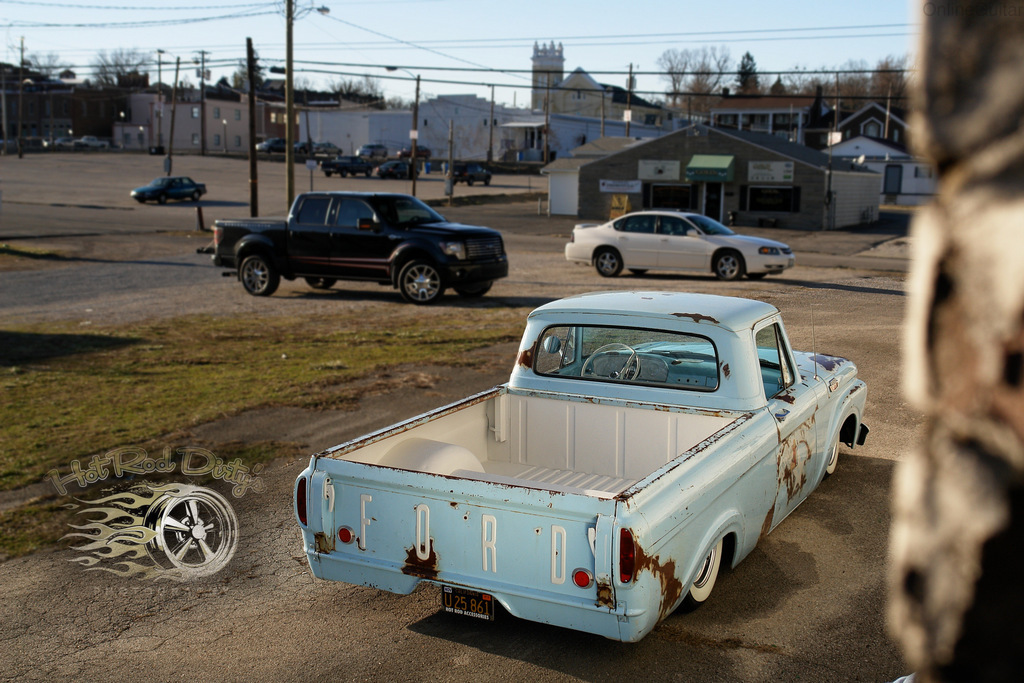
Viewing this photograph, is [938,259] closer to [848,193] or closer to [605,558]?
[605,558]

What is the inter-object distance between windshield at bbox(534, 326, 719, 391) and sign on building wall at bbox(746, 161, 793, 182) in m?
38.9

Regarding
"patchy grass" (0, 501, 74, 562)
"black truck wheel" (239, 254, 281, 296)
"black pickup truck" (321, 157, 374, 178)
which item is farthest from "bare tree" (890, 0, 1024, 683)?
"black pickup truck" (321, 157, 374, 178)

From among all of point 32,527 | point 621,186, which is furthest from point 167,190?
point 32,527

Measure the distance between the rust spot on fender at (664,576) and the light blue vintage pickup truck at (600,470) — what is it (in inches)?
0.5

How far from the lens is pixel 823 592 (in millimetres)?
5324

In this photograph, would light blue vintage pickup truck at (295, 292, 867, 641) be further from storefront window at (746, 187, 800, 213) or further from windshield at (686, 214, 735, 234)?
storefront window at (746, 187, 800, 213)

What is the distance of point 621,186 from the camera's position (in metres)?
47.0

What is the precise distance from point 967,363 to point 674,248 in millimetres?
21374

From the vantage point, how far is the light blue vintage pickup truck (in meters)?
4.24

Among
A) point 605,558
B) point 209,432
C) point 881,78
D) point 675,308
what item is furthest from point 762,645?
point 881,78

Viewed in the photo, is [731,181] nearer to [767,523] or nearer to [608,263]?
[608,263]

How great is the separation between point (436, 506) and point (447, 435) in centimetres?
142

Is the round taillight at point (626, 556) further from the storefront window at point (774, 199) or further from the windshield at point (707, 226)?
the storefront window at point (774, 199)

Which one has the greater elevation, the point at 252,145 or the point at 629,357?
the point at 252,145
